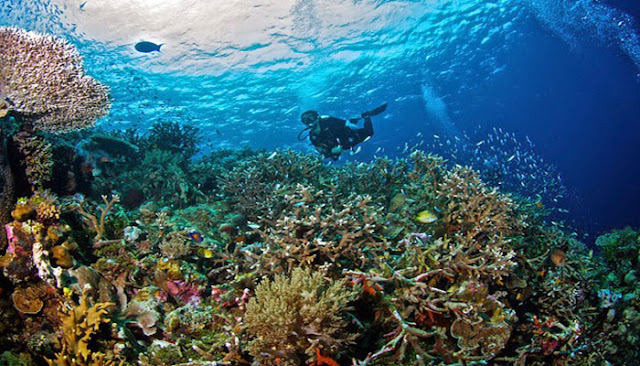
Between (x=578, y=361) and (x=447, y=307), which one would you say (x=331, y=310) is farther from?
(x=578, y=361)

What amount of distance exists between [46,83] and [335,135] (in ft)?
23.1

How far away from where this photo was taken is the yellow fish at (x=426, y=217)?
4.79 meters

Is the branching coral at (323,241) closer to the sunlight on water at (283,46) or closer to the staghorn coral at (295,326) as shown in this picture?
the staghorn coral at (295,326)

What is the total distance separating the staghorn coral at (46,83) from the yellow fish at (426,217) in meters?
6.19

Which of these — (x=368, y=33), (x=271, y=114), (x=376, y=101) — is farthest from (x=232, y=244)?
(x=376, y=101)

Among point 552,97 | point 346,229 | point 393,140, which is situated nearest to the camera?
point 346,229

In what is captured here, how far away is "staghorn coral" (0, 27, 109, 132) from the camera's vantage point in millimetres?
4379

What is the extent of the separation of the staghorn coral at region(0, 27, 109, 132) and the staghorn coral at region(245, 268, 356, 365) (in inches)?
197

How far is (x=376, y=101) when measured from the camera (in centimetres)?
3678

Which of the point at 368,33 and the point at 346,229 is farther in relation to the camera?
the point at 368,33

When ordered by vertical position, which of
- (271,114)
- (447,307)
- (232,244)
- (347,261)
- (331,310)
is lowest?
(447,307)

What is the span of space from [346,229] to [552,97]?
62126mm

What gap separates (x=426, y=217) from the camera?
486 cm

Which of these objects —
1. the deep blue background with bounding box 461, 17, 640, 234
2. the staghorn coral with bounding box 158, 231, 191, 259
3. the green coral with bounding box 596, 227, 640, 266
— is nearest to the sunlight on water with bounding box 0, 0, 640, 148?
the deep blue background with bounding box 461, 17, 640, 234
